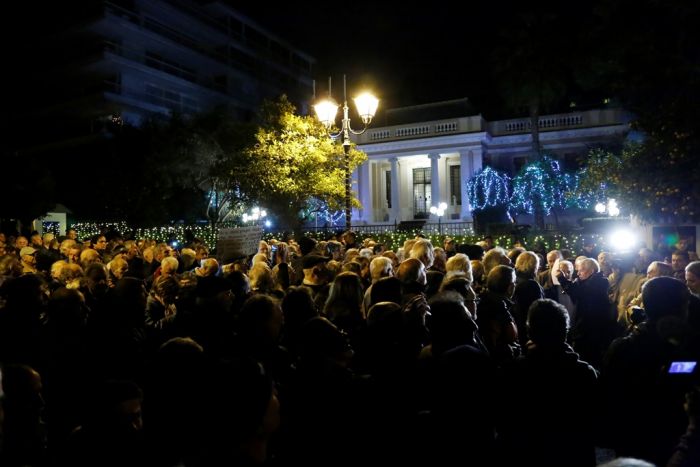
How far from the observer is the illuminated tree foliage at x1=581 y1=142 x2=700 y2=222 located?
Result: 12133 mm

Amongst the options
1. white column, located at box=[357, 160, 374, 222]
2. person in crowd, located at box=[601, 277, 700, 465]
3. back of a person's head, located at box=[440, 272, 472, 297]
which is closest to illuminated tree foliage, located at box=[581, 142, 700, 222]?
back of a person's head, located at box=[440, 272, 472, 297]

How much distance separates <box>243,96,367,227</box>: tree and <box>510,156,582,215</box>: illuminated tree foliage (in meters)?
12.0

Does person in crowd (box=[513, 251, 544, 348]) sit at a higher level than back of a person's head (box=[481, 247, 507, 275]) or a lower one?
lower

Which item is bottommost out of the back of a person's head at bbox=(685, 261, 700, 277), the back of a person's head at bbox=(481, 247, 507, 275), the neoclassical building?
the back of a person's head at bbox=(685, 261, 700, 277)

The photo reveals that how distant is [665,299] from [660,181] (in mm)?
11010

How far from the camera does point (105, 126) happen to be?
3262 cm

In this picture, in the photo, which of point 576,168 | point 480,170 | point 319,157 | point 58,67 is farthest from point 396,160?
point 58,67

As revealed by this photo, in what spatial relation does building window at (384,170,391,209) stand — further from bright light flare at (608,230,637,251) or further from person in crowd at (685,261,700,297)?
person in crowd at (685,261,700,297)

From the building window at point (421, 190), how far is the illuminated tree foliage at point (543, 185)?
11.4 metres

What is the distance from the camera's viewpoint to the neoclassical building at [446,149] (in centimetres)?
3419

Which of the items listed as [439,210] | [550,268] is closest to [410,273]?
[550,268]

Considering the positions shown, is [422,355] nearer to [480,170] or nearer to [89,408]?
[89,408]

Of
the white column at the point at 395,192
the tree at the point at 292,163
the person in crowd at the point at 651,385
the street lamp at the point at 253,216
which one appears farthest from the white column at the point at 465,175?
the person in crowd at the point at 651,385

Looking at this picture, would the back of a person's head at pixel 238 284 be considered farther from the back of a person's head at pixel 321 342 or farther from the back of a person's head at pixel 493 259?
→ the back of a person's head at pixel 493 259
